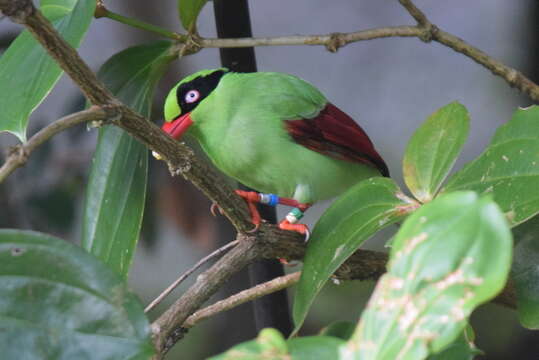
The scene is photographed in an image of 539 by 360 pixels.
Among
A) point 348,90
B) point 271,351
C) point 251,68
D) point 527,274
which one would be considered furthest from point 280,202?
point 348,90

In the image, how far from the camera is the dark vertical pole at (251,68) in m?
1.11

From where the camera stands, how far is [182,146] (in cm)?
76

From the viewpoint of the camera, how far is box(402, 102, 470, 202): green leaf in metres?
0.85

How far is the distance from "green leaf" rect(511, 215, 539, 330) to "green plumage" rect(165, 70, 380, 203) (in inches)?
14.2

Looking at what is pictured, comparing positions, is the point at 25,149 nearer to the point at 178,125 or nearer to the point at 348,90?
the point at 178,125

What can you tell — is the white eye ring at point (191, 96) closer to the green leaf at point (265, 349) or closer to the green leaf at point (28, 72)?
the green leaf at point (28, 72)

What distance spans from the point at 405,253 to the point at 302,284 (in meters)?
0.40

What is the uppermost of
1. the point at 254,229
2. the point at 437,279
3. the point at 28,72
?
the point at 28,72

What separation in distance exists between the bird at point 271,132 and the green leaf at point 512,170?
362 millimetres

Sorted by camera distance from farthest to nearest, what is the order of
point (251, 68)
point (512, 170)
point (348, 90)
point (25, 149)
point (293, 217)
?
point (348, 90) < point (251, 68) < point (293, 217) < point (512, 170) < point (25, 149)

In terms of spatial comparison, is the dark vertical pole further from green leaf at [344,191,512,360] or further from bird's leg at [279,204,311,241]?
green leaf at [344,191,512,360]

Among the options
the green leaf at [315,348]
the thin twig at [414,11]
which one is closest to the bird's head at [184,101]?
the thin twig at [414,11]

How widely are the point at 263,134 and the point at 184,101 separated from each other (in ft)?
0.44

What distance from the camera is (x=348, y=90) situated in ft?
6.53
